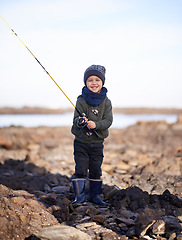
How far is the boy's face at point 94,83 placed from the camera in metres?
4.42

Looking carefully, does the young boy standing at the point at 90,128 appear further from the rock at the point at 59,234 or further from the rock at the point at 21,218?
the rock at the point at 59,234

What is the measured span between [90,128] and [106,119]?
0.30 m

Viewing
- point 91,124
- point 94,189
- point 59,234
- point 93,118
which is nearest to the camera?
point 59,234

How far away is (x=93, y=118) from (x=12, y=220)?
182 centimetres

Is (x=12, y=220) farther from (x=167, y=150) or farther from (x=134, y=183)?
(x=167, y=150)

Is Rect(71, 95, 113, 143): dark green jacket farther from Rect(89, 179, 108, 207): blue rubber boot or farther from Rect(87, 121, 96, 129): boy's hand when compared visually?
Rect(89, 179, 108, 207): blue rubber boot

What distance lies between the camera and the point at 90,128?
14.2 ft

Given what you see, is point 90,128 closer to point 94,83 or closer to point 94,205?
point 94,83

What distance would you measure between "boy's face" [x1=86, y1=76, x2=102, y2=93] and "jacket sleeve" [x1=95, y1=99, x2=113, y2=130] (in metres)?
0.28

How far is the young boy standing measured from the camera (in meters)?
4.40

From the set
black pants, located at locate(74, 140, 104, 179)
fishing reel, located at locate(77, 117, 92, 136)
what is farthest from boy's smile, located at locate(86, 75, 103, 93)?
black pants, located at locate(74, 140, 104, 179)

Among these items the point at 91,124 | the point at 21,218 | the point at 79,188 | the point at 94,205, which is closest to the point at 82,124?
the point at 91,124

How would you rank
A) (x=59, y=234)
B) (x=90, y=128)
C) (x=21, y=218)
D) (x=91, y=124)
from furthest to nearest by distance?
1. (x=90, y=128)
2. (x=91, y=124)
3. (x=21, y=218)
4. (x=59, y=234)

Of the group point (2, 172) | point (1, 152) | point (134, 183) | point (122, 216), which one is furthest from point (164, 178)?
point (1, 152)
